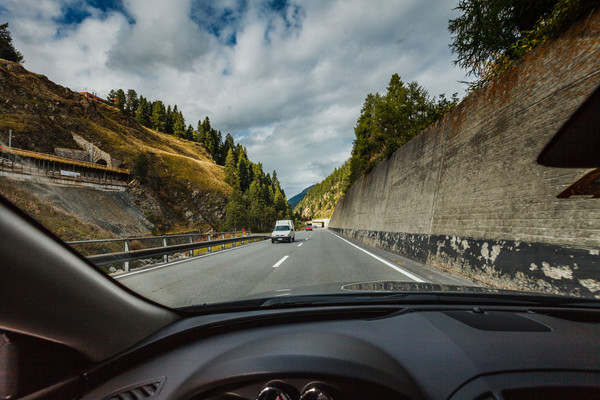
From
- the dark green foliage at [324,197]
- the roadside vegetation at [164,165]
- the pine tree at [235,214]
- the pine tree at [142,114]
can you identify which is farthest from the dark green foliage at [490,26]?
the pine tree at [142,114]

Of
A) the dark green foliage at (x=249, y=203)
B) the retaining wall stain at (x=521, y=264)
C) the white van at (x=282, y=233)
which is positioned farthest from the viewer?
the dark green foliage at (x=249, y=203)

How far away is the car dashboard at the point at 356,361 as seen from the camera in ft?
3.85

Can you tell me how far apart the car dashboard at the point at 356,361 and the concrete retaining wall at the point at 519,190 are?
349 cm

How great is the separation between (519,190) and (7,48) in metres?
8.31

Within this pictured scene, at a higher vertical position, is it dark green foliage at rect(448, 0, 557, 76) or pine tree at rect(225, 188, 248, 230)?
dark green foliage at rect(448, 0, 557, 76)

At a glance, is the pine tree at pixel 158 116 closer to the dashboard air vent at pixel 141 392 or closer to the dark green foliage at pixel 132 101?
the dark green foliage at pixel 132 101

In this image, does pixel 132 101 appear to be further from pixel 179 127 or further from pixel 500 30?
pixel 500 30

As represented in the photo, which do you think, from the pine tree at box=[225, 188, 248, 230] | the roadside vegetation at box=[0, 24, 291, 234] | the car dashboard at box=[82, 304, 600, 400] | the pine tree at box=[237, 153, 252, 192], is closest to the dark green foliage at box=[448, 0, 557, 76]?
the car dashboard at box=[82, 304, 600, 400]

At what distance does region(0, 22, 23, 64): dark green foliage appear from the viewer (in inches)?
81.0

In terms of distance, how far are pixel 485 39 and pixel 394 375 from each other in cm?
1251

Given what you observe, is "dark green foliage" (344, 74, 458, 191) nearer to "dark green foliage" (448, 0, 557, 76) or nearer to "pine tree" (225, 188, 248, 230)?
"dark green foliage" (448, 0, 557, 76)

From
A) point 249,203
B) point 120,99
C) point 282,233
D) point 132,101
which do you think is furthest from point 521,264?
point 132,101

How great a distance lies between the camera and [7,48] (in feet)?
7.41

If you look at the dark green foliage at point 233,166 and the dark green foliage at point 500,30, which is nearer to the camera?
the dark green foliage at point 500,30
